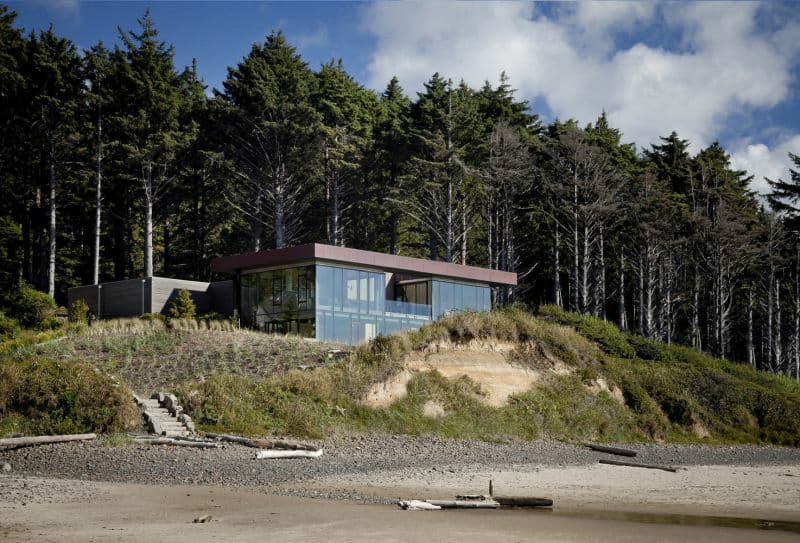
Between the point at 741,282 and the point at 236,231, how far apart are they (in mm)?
34430

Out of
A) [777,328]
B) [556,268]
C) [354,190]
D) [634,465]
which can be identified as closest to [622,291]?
[556,268]

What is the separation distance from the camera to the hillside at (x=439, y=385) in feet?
86.2

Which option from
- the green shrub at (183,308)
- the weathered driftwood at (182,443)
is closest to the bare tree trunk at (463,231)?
the green shrub at (183,308)

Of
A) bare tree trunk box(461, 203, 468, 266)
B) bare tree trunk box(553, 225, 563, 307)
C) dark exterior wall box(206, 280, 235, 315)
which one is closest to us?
dark exterior wall box(206, 280, 235, 315)

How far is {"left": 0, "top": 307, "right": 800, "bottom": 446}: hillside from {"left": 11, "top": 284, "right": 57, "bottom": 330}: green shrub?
17.2ft

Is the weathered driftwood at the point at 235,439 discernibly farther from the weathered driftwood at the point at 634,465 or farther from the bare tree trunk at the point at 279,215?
the bare tree trunk at the point at 279,215

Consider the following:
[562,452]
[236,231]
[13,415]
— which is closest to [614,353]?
[562,452]

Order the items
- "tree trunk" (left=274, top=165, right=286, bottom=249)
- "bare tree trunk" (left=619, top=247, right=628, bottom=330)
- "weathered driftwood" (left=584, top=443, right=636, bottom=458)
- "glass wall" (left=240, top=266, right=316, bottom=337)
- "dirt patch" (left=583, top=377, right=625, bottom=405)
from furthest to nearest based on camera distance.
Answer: "bare tree trunk" (left=619, top=247, right=628, bottom=330) < "tree trunk" (left=274, top=165, right=286, bottom=249) < "glass wall" (left=240, top=266, right=316, bottom=337) < "dirt patch" (left=583, top=377, right=625, bottom=405) < "weathered driftwood" (left=584, top=443, right=636, bottom=458)

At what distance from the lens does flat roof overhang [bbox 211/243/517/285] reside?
128 feet

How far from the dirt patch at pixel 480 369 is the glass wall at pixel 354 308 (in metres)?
7.36

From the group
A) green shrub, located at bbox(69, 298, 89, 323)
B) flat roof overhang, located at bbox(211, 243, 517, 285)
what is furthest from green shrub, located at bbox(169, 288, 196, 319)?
green shrub, located at bbox(69, 298, 89, 323)

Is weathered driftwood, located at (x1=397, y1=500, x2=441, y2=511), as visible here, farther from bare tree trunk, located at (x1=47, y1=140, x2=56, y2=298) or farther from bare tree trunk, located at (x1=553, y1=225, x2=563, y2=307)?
bare tree trunk, located at (x1=553, y1=225, x2=563, y2=307)

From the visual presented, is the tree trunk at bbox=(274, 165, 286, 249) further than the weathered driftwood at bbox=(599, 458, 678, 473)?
Yes

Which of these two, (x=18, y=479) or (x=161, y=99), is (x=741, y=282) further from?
(x=18, y=479)
